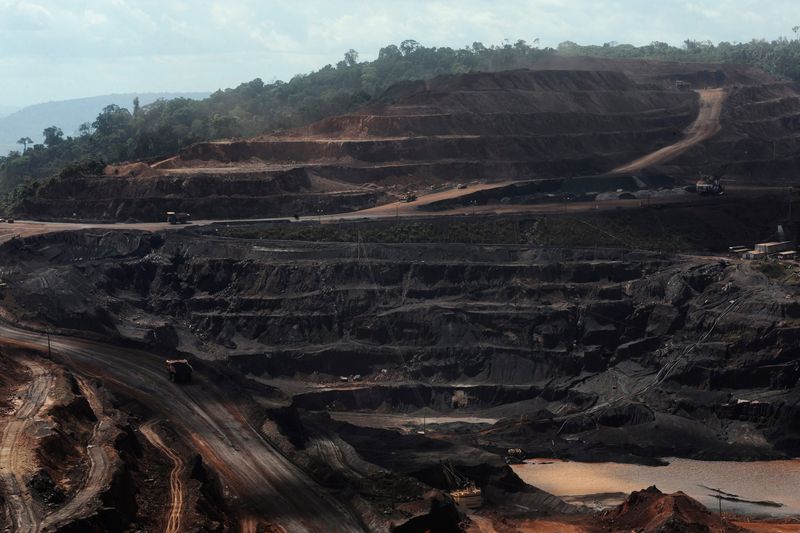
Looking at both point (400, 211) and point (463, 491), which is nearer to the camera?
point (463, 491)

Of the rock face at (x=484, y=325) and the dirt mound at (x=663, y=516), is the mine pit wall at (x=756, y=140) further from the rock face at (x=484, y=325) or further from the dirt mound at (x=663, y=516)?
the dirt mound at (x=663, y=516)

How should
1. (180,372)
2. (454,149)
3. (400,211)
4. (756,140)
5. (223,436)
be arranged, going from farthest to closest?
(756,140)
(454,149)
(400,211)
(180,372)
(223,436)

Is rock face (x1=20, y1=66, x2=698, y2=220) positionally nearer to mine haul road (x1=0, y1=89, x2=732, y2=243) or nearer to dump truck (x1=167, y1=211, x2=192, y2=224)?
dump truck (x1=167, y1=211, x2=192, y2=224)

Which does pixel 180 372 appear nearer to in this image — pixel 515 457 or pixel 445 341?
pixel 515 457

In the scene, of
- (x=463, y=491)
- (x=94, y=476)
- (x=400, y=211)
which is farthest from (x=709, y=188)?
(x=94, y=476)

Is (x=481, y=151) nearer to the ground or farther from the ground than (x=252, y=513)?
farther from the ground

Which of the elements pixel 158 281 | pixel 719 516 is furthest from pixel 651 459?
pixel 158 281

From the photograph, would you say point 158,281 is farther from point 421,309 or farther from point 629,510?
point 629,510
